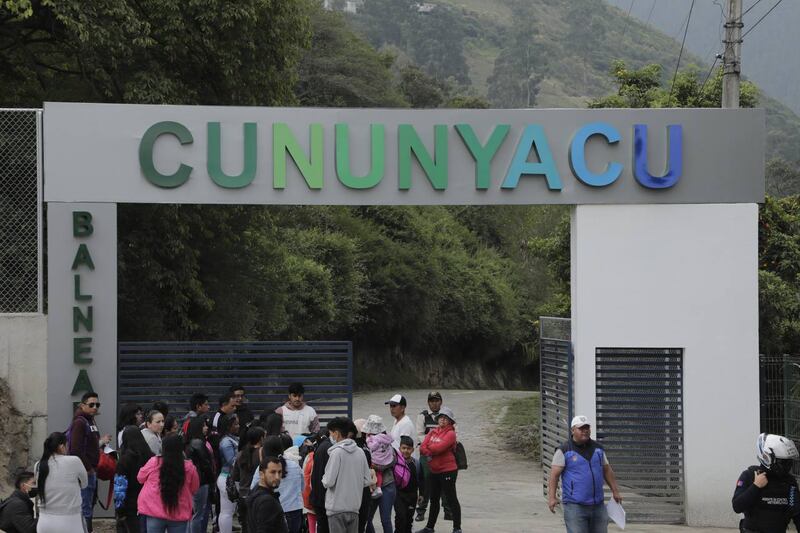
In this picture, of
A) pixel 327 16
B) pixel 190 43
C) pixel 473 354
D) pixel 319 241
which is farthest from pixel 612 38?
pixel 190 43

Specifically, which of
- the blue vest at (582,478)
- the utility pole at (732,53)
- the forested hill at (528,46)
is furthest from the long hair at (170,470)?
the forested hill at (528,46)

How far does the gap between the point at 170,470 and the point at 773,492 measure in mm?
4874

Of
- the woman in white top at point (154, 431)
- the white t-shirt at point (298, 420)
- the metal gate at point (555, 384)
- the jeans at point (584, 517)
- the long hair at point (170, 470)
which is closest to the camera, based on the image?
the long hair at point (170, 470)

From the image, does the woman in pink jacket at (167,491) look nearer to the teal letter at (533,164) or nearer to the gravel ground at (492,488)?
the gravel ground at (492,488)

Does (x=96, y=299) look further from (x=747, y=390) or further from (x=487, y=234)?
(x=487, y=234)

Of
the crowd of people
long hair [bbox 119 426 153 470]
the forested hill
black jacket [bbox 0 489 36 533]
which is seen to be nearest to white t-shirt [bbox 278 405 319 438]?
the crowd of people

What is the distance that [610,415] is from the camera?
580 inches

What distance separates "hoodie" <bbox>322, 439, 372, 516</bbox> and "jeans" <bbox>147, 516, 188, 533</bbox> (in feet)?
4.57

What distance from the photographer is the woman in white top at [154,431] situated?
11281 mm

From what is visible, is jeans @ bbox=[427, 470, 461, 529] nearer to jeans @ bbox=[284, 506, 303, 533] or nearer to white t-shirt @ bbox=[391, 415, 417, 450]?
white t-shirt @ bbox=[391, 415, 417, 450]

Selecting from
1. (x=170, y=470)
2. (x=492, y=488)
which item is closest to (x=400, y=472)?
(x=170, y=470)

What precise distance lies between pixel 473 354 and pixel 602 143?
38.8 metres

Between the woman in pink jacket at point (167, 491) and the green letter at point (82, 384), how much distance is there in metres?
4.82

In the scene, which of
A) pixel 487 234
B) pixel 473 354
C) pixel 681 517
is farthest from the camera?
pixel 487 234
